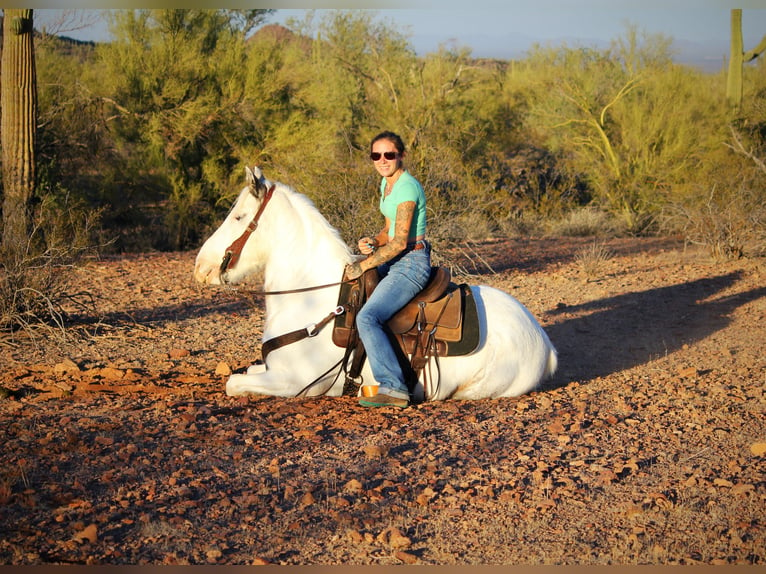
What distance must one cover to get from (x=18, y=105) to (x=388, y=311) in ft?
30.8

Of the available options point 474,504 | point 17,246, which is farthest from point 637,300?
point 17,246

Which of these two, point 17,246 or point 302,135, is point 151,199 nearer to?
point 302,135

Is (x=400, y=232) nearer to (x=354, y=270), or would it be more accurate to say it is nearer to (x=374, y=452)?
(x=354, y=270)

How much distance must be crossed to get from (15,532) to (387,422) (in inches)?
102

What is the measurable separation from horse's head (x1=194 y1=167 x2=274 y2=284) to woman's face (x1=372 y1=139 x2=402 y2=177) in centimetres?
103

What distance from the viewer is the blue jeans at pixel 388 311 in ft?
18.4

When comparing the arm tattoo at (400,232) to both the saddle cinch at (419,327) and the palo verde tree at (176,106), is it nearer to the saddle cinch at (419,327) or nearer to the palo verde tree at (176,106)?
the saddle cinch at (419,327)

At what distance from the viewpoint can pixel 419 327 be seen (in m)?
5.79

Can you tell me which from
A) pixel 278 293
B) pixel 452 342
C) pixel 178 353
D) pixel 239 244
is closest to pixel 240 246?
pixel 239 244

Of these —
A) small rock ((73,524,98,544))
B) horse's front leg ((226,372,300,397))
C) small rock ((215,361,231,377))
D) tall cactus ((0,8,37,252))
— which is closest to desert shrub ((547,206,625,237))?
tall cactus ((0,8,37,252))

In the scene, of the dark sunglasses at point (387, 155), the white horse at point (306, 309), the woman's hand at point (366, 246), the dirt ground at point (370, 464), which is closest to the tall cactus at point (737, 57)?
the dirt ground at point (370, 464)

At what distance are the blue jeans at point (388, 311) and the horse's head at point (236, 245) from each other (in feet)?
3.81

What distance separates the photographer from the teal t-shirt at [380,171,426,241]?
18.3 feet

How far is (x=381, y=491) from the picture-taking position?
4238mm
